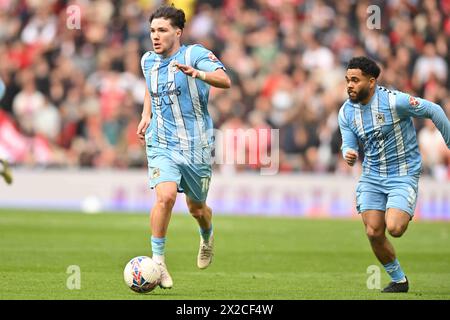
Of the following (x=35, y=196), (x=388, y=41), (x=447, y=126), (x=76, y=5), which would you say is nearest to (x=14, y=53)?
(x=76, y=5)

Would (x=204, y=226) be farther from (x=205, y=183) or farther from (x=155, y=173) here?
(x=155, y=173)

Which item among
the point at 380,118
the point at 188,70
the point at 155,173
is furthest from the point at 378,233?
the point at 188,70

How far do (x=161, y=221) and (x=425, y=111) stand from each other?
269cm

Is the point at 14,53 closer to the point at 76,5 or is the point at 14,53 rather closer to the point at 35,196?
the point at 76,5

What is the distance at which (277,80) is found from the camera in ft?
80.8

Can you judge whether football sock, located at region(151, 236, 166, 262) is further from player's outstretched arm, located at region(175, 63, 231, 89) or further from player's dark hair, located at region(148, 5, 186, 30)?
player's dark hair, located at region(148, 5, 186, 30)

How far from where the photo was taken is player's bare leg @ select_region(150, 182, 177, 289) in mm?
10625

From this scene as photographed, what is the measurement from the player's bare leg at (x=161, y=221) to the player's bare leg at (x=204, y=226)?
0.80 m

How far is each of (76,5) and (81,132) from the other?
12.1ft

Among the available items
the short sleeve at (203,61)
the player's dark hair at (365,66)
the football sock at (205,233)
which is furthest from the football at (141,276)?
the player's dark hair at (365,66)

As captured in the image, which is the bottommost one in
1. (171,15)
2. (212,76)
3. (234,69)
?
(212,76)

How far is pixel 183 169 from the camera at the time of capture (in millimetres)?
11141

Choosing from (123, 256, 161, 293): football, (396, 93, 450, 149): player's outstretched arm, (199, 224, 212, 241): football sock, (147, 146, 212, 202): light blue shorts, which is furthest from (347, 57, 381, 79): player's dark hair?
(123, 256, 161, 293): football

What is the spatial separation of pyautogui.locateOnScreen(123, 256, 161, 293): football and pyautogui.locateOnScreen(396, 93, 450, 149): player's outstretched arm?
9.29 feet
